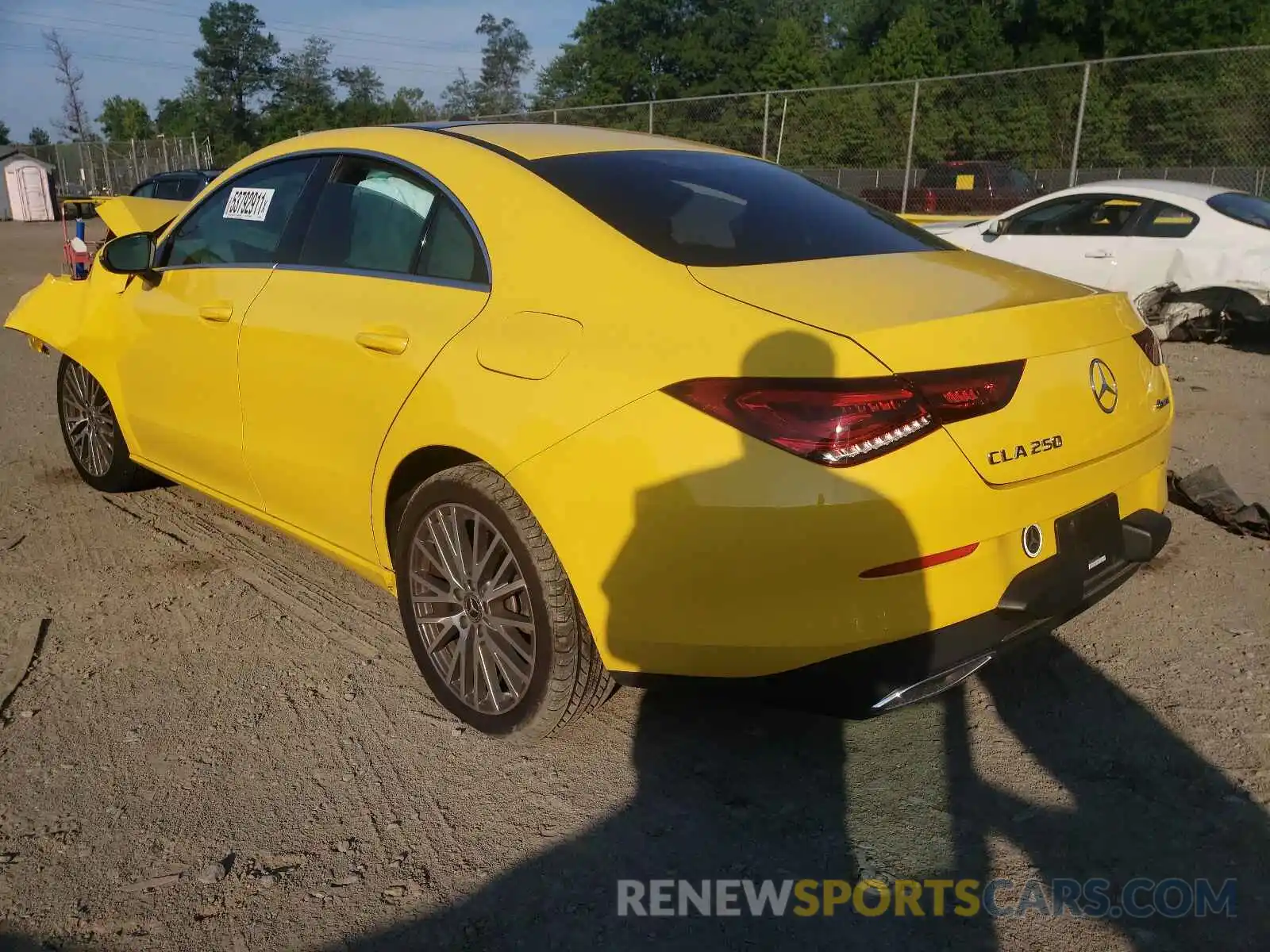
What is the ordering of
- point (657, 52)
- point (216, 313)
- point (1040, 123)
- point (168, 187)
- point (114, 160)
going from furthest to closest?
point (657, 52) → point (114, 160) → point (168, 187) → point (1040, 123) → point (216, 313)

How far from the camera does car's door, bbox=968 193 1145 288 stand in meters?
8.97

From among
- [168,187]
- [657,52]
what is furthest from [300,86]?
[168,187]

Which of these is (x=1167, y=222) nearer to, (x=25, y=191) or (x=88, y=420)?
(x=88, y=420)

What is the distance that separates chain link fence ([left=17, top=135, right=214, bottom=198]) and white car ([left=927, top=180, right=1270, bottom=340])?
38.1m

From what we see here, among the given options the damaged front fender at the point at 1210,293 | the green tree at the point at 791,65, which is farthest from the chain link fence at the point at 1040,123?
the green tree at the point at 791,65

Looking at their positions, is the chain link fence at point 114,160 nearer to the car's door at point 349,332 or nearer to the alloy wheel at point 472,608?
the car's door at point 349,332

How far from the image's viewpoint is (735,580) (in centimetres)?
223

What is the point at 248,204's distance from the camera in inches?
151

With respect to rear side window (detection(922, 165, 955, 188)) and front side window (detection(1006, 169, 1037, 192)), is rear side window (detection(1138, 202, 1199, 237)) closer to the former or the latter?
front side window (detection(1006, 169, 1037, 192))

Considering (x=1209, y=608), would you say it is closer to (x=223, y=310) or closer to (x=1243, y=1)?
(x=223, y=310)

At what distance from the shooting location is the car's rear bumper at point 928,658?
7.47ft

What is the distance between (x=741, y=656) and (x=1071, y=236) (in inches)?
326

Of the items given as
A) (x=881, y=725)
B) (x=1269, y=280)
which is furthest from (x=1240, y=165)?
(x=881, y=725)

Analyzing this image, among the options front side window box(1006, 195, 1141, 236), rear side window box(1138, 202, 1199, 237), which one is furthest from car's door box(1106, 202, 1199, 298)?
front side window box(1006, 195, 1141, 236)
